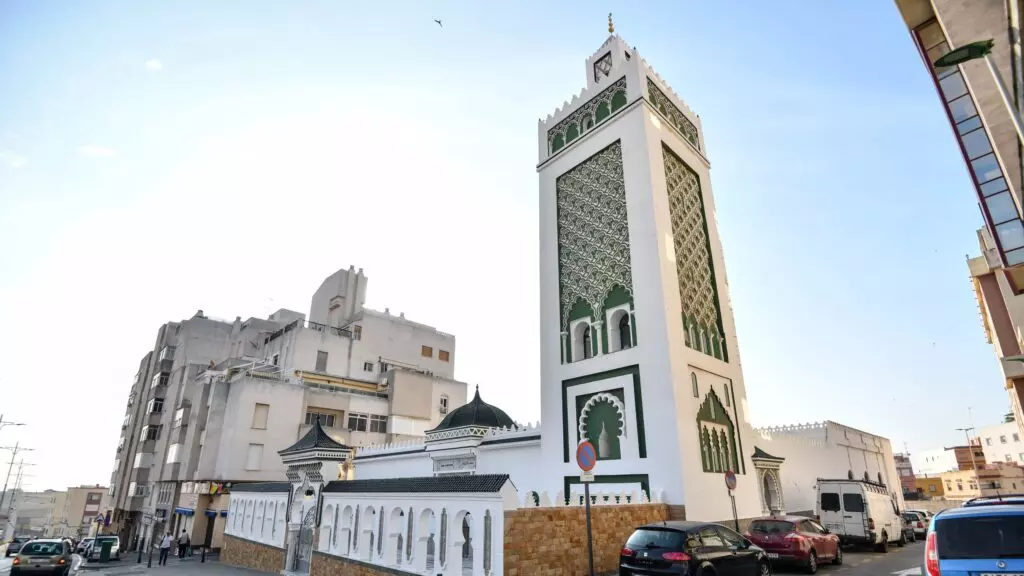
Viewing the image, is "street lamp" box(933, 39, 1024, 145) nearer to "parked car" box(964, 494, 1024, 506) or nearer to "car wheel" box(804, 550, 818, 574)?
"parked car" box(964, 494, 1024, 506)

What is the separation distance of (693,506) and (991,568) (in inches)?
334

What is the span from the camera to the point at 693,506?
1321cm

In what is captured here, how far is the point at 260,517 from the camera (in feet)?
60.3

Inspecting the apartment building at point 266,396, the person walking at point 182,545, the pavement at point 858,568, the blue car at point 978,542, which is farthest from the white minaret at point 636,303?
the person walking at point 182,545

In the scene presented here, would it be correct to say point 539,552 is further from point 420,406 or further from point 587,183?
point 420,406

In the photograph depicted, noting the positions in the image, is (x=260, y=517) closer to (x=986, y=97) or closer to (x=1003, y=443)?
(x=986, y=97)

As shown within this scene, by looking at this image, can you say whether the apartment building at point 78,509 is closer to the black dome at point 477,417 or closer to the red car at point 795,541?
the black dome at point 477,417

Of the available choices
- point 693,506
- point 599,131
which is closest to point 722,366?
point 693,506

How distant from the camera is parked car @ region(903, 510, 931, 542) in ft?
66.4

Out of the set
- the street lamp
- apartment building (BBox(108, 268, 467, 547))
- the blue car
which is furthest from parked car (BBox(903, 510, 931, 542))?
apartment building (BBox(108, 268, 467, 547))

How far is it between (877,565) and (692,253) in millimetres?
9877

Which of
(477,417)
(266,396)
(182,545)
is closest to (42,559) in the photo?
(182,545)

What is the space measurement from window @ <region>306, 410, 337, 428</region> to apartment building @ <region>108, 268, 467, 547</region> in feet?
0.21

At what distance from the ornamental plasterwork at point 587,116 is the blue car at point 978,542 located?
15.7m
